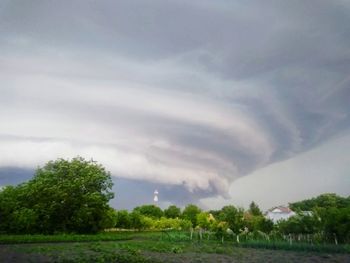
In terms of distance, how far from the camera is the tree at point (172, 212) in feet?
334

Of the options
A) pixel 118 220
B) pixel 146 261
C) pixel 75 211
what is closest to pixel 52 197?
pixel 75 211

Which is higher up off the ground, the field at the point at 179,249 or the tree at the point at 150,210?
the tree at the point at 150,210

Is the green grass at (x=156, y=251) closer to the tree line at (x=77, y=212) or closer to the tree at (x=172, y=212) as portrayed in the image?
the tree line at (x=77, y=212)

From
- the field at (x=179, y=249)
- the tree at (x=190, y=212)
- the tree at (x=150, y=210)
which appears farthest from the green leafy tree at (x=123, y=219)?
→ the tree at (x=190, y=212)

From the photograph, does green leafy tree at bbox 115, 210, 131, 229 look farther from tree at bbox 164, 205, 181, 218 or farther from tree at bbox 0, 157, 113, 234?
tree at bbox 164, 205, 181, 218

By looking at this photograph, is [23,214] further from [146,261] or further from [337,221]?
[337,221]

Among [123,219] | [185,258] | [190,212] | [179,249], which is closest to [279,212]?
[190,212]

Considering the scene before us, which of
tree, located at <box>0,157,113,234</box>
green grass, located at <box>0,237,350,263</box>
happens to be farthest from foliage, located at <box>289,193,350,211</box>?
green grass, located at <box>0,237,350,263</box>

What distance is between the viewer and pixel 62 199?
153 ft

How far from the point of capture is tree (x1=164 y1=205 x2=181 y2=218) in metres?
102

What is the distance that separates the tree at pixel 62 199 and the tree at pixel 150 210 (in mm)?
46682

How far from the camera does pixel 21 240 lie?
3378cm

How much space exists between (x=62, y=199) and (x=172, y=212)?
5786 centimetres

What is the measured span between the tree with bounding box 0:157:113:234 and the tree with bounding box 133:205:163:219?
46.7m
